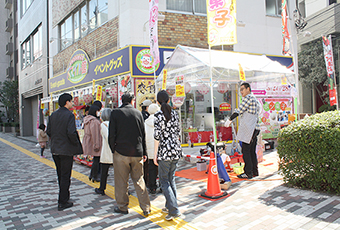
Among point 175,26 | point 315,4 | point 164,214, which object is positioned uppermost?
point 315,4

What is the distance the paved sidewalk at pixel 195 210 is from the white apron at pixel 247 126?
95 centimetres

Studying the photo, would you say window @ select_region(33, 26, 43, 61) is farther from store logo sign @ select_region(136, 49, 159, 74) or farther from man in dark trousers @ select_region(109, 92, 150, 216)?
man in dark trousers @ select_region(109, 92, 150, 216)

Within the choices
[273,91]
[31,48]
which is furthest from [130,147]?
[31,48]

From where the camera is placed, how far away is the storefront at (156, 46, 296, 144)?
7.86 meters

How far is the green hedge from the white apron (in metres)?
0.82

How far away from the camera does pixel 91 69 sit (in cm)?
1188

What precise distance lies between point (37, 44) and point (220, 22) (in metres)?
19.1

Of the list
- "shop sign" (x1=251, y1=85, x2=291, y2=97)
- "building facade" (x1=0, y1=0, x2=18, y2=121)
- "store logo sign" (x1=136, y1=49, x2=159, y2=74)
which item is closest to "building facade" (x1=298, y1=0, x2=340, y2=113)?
"shop sign" (x1=251, y1=85, x2=291, y2=97)

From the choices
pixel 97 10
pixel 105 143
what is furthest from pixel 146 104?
pixel 97 10

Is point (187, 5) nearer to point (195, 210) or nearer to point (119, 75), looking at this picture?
point (119, 75)

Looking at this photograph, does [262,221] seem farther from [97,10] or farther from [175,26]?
[97,10]

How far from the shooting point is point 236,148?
24.8ft

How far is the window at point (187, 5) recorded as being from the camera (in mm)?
10156

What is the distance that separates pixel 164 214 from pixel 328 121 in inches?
124
